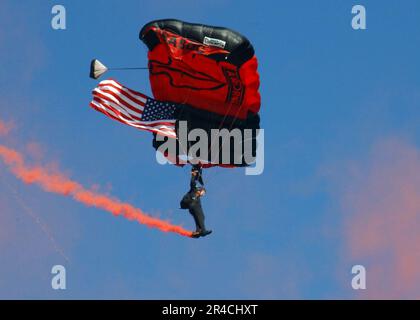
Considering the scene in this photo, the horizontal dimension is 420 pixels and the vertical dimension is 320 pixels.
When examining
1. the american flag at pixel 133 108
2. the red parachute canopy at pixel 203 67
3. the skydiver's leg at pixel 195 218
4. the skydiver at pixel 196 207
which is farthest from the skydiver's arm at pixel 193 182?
the red parachute canopy at pixel 203 67

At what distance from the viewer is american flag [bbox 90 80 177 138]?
6638 cm

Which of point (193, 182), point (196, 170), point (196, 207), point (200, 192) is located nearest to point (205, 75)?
point (196, 170)

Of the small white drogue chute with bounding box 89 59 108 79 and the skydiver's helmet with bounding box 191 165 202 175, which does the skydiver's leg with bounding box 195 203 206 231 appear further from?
the small white drogue chute with bounding box 89 59 108 79

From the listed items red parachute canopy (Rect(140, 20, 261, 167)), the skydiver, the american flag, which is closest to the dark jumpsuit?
the skydiver

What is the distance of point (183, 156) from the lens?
67.2m

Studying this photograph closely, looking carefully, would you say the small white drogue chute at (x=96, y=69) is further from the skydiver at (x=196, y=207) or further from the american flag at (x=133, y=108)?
the skydiver at (x=196, y=207)

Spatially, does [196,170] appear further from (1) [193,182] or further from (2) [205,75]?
(2) [205,75]

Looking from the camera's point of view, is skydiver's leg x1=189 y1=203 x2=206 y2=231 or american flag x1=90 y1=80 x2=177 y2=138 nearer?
skydiver's leg x1=189 y1=203 x2=206 y2=231

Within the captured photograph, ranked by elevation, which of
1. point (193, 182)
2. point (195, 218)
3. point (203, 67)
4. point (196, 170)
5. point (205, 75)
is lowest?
point (195, 218)

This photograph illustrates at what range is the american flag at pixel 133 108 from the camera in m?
66.4

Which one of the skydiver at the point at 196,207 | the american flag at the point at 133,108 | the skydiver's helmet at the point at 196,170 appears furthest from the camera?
the american flag at the point at 133,108

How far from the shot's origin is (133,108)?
67312 millimetres

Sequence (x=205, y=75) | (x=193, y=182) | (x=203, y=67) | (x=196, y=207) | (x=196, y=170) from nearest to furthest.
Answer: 1. (x=196, y=207)
2. (x=193, y=182)
3. (x=196, y=170)
4. (x=203, y=67)
5. (x=205, y=75)
